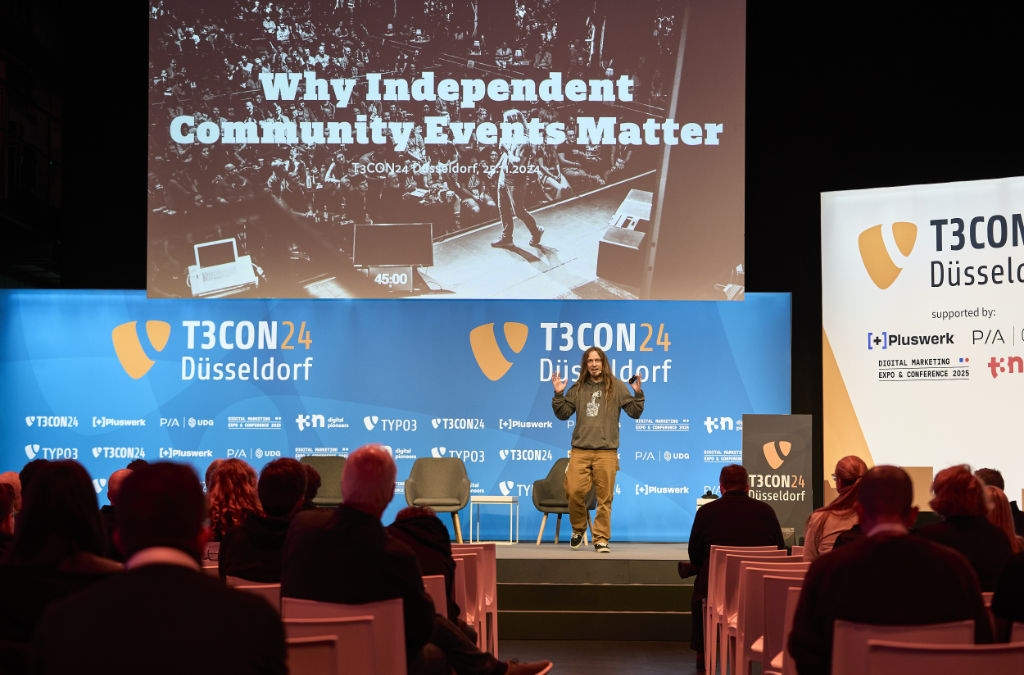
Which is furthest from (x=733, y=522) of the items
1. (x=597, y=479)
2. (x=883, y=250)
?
(x=883, y=250)

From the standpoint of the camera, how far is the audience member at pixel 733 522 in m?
5.29

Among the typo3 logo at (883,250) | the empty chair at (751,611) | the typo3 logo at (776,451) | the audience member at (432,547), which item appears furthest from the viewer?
the typo3 logo at (883,250)

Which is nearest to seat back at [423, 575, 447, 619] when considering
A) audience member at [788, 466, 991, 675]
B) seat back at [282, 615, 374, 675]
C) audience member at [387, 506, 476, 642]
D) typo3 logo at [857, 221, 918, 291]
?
audience member at [387, 506, 476, 642]

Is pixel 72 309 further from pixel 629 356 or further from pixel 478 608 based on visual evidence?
pixel 478 608

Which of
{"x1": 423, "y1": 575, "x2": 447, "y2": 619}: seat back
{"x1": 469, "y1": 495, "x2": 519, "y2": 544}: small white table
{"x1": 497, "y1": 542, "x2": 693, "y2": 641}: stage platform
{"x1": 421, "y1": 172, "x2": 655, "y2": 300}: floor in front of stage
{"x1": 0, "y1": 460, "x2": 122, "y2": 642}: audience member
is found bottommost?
{"x1": 497, "y1": 542, "x2": 693, "y2": 641}: stage platform

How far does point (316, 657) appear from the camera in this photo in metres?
2.21

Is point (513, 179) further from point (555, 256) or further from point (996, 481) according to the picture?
point (996, 481)

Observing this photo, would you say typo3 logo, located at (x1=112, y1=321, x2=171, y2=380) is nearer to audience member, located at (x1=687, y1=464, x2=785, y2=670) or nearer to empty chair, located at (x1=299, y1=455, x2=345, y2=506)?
empty chair, located at (x1=299, y1=455, x2=345, y2=506)

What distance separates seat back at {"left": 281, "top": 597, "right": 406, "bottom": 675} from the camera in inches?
102

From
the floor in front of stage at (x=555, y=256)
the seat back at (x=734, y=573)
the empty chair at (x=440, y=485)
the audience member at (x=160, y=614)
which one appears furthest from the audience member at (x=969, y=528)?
the empty chair at (x=440, y=485)

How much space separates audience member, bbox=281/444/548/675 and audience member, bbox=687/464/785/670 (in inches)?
109

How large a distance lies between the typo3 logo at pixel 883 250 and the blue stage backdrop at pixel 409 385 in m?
0.75

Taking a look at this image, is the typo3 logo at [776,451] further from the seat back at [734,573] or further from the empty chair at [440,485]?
the seat back at [734,573]

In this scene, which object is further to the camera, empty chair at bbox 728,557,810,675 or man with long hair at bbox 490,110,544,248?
man with long hair at bbox 490,110,544,248
